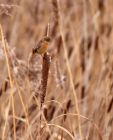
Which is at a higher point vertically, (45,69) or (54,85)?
(45,69)

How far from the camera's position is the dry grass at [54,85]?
105 cm

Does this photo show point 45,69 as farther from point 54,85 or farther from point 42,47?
point 54,85

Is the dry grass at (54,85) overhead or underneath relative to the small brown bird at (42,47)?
underneath

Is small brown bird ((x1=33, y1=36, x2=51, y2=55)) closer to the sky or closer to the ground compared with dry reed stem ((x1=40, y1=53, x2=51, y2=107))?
closer to the sky

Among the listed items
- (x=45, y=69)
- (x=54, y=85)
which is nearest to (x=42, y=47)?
(x=45, y=69)

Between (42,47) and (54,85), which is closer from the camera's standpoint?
(42,47)

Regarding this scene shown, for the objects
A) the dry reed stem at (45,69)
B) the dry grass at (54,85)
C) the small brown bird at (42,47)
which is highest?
the small brown bird at (42,47)

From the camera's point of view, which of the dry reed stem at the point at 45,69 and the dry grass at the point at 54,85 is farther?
the dry grass at the point at 54,85

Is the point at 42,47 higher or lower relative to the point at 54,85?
higher

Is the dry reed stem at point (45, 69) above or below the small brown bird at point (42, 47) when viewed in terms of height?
below

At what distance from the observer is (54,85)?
151cm

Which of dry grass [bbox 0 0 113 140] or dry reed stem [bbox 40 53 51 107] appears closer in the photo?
dry reed stem [bbox 40 53 51 107]

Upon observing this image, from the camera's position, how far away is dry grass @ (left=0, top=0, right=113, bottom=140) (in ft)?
3.44

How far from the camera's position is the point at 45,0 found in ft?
8.17
